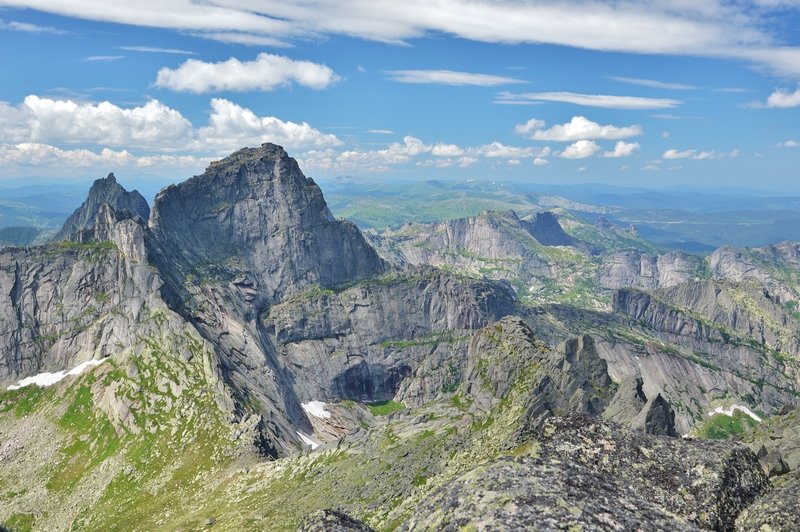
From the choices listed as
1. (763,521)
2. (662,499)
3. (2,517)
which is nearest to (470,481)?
(662,499)

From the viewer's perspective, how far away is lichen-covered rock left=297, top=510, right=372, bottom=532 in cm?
2542

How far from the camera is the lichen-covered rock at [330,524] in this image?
2542 cm

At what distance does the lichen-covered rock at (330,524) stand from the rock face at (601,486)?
9.80 ft

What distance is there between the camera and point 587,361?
154500mm

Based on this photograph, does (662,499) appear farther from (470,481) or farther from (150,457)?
(150,457)

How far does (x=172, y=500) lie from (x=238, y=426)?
38.4 meters

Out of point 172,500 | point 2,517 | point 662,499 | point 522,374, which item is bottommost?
point 2,517

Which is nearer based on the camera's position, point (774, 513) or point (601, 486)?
point (601, 486)

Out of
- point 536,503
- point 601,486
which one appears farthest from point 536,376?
point 536,503

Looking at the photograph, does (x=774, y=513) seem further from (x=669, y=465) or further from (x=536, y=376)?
(x=536, y=376)

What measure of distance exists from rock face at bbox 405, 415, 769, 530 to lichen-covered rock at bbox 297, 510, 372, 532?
2.99 metres

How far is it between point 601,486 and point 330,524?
38.8ft

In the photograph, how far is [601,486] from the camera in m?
23.5

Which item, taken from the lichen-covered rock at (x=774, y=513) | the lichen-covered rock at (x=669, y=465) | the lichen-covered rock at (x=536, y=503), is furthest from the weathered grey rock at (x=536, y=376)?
the lichen-covered rock at (x=536, y=503)
